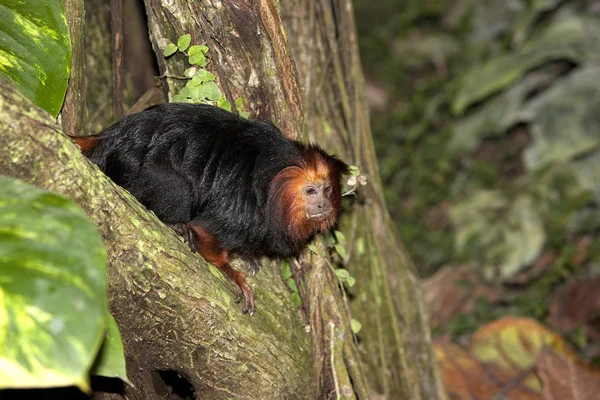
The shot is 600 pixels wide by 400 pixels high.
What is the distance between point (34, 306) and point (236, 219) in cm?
132

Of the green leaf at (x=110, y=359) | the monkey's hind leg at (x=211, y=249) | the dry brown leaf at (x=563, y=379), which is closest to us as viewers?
the green leaf at (x=110, y=359)

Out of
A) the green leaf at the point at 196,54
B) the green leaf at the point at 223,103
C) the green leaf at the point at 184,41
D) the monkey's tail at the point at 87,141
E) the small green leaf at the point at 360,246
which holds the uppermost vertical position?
the green leaf at the point at 184,41

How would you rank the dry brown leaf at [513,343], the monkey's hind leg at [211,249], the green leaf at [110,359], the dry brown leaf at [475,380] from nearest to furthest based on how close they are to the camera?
the green leaf at [110,359] < the monkey's hind leg at [211,249] < the dry brown leaf at [475,380] < the dry brown leaf at [513,343]

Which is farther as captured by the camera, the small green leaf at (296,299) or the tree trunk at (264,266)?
the small green leaf at (296,299)

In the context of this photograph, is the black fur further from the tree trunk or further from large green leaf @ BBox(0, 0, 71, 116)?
large green leaf @ BBox(0, 0, 71, 116)

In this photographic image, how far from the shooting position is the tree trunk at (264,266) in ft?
6.27

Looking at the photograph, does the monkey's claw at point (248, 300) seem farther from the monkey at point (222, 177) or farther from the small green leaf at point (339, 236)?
the small green leaf at point (339, 236)

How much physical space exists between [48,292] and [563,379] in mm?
3093

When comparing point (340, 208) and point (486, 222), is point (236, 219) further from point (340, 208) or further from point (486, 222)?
point (486, 222)

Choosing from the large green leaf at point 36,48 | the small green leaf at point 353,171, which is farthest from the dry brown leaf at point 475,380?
the large green leaf at point 36,48

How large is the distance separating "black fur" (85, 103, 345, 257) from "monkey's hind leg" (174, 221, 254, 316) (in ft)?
0.08

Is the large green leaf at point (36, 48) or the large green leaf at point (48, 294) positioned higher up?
the large green leaf at point (36, 48)

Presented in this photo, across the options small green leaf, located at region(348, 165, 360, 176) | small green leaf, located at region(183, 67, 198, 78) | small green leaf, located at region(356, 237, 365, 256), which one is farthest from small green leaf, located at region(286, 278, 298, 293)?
small green leaf, located at region(183, 67, 198, 78)

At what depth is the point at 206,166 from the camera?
2.60m
